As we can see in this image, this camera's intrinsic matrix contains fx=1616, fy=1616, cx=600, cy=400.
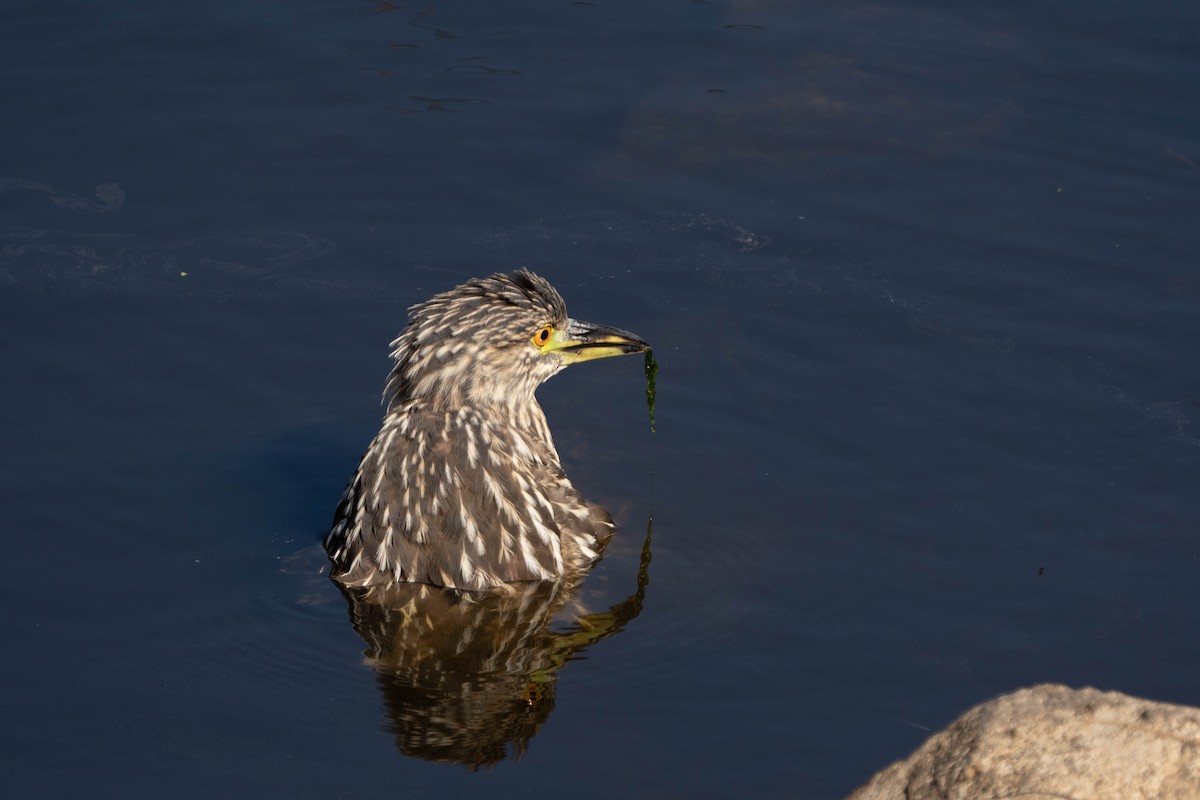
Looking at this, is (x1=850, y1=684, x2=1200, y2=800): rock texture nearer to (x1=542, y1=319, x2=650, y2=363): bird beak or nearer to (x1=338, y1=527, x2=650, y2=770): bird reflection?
(x1=338, y1=527, x2=650, y2=770): bird reflection

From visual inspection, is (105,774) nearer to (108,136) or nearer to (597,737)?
(597,737)

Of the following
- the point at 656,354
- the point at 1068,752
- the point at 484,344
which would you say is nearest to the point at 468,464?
the point at 484,344

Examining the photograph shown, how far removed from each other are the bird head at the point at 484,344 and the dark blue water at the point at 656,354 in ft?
3.52

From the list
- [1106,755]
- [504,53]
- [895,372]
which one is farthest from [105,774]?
[504,53]

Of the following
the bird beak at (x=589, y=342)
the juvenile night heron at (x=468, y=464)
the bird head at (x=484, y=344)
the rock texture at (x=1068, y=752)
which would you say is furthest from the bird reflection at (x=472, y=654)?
the rock texture at (x=1068, y=752)

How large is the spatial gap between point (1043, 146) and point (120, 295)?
7.14 metres

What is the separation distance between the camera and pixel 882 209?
1203 cm

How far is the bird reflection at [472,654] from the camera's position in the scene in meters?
7.46

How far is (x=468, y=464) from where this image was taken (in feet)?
27.4

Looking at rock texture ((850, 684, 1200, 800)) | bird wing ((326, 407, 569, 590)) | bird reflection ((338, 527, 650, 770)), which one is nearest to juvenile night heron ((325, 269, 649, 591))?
bird wing ((326, 407, 569, 590))

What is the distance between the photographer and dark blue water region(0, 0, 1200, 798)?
771cm

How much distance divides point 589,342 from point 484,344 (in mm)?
703

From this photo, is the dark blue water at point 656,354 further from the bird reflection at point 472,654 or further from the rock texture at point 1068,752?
the rock texture at point 1068,752

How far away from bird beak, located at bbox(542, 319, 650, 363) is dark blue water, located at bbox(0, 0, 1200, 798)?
0.96m
